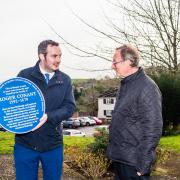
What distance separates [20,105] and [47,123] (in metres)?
0.36

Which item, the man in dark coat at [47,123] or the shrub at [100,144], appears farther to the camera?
the shrub at [100,144]

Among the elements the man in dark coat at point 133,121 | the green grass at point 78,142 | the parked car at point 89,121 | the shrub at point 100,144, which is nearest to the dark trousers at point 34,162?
the man in dark coat at point 133,121

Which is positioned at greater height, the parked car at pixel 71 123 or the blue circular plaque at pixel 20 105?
the blue circular plaque at pixel 20 105

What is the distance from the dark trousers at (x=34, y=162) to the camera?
5.12 metres

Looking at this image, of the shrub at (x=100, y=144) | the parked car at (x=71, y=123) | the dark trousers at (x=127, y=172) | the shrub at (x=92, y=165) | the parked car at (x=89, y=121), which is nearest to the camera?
the dark trousers at (x=127, y=172)

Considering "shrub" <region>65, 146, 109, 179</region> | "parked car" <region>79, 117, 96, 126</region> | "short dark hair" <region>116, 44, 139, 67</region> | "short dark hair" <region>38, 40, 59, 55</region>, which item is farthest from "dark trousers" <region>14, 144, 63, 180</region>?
"parked car" <region>79, 117, 96, 126</region>

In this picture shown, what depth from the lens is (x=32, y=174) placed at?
5219 millimetres

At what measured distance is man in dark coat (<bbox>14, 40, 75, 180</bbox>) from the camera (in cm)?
511

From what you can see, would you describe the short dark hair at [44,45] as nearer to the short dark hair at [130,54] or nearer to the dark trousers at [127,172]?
the short dark hair at [130,54]

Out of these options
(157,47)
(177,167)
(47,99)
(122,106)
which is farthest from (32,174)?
(157,47)

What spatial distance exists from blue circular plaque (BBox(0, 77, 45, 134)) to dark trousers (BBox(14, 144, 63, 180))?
259mm

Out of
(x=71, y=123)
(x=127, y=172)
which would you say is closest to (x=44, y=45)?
(x=127, y=172)

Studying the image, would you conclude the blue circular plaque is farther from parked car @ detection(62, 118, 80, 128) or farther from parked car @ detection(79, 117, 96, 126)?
Answer: parked car @ detection(79, 117, 96, 126)

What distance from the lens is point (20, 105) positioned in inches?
200
